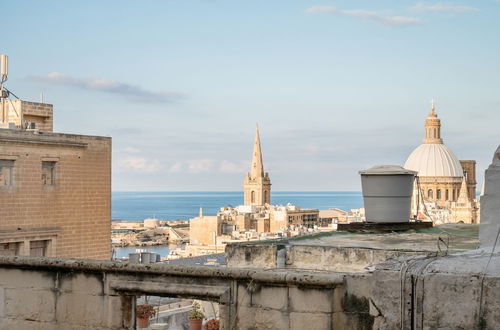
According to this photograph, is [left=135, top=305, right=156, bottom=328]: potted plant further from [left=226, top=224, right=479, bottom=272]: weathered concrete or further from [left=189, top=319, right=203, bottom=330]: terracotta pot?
[left=226, top=224, right=479, bottom=272]: weathered concrete

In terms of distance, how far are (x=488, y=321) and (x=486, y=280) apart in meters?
0.18

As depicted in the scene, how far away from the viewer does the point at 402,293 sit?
13.0 feet

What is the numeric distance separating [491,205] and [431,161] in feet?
396

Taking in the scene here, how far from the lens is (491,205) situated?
191 inches

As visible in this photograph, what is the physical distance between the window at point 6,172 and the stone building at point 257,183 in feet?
499

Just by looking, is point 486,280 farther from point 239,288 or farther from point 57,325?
point 57,325

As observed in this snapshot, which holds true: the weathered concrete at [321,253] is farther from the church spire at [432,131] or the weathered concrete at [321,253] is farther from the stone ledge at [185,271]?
the church spire at [432,131]

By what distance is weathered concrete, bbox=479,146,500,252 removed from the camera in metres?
4.77

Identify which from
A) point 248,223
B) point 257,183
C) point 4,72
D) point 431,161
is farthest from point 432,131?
point 4,72

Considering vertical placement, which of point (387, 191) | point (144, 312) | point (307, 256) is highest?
point (387, 191)

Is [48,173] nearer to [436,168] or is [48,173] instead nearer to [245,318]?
[245,318]

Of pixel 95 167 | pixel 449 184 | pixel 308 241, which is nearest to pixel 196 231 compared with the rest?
pixel 449 184

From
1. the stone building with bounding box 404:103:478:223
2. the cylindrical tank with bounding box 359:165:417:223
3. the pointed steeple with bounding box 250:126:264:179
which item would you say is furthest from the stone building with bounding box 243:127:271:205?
the cylindrical tank with bounding box 359:165:417:223

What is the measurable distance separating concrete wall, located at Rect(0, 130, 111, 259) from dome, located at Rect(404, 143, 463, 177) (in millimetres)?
100892
